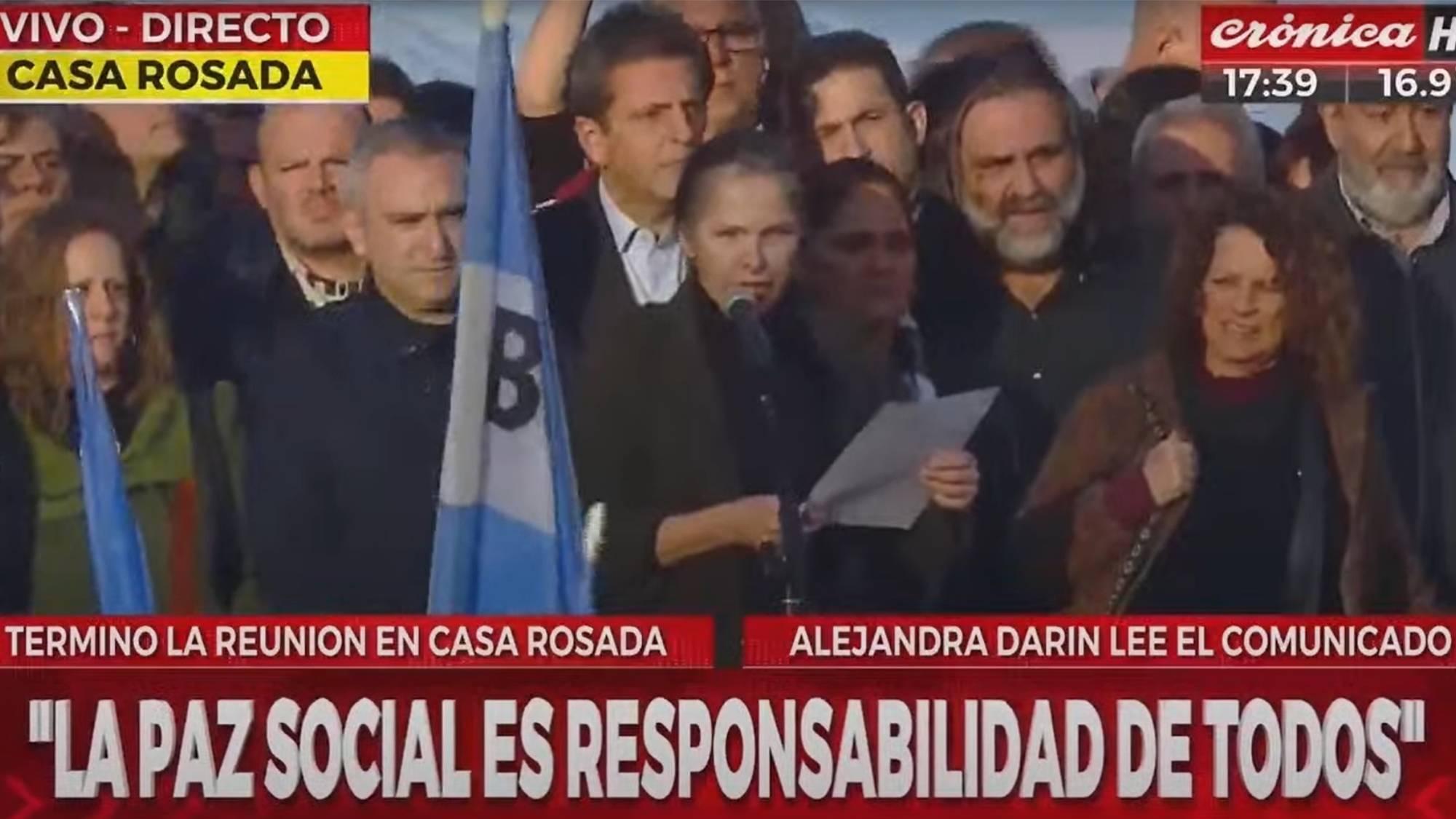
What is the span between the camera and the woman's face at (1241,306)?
20.1ft

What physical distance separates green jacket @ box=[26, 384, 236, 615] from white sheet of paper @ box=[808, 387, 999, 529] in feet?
3.31

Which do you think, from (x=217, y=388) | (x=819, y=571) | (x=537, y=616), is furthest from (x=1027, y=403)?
(x=217, y=388)

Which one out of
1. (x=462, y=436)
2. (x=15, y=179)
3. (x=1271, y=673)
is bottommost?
(x=1271, y=673)

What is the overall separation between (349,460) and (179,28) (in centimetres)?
77

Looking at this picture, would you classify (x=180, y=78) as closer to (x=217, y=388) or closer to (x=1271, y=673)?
(x=217, y=388)

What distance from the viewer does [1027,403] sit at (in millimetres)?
6121

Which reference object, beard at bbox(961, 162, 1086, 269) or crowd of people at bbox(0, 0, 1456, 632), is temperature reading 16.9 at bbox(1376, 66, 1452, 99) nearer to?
crowd of people at bbox(0, 0, 1456, 632)

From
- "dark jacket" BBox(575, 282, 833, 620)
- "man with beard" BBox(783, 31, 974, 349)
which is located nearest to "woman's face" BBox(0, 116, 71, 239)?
"dark jacket" BBox(575, 282, 833, 620)

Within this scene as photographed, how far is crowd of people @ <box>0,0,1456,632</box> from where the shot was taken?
6094 mm

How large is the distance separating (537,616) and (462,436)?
32 centimetres

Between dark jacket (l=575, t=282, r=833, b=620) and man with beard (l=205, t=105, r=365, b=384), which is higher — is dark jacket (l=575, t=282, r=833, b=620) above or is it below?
below

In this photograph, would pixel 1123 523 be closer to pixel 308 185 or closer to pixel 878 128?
pixel 878 128

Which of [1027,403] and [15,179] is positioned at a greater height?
[15,179]

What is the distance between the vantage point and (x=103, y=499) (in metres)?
6.11
